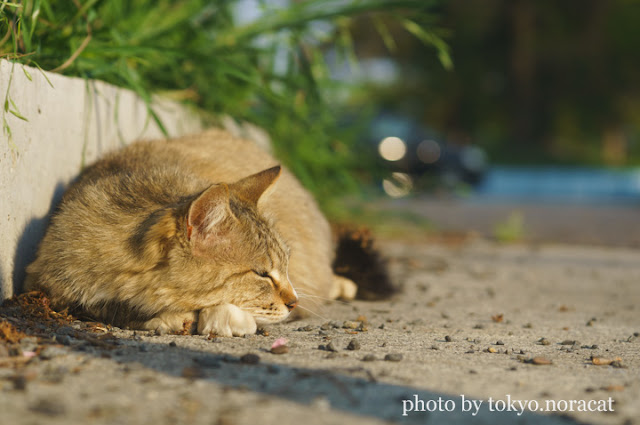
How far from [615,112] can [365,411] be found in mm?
29786

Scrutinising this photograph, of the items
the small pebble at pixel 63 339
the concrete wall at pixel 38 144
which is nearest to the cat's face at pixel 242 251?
the small pebble at pixel 63 339

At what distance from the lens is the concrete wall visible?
3145 mm

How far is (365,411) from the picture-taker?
2.00 meters

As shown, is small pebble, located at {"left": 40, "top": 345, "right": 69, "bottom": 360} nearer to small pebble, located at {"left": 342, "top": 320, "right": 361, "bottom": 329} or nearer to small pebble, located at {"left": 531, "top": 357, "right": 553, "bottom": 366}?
small pebble, located at {"left": 342, "top": 320, "right": 361, "bottom": 329}

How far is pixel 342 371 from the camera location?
7.81 feet

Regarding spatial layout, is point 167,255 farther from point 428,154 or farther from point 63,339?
point 428,154

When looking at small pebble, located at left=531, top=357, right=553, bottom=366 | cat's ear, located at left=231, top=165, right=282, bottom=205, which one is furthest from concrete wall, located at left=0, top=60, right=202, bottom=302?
small pebble, located at left=531, top=357, right=553, bottom=366

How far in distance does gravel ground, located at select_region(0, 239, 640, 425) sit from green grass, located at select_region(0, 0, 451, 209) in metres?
1.77

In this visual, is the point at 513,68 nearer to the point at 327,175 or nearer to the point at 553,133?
the point at 553,133

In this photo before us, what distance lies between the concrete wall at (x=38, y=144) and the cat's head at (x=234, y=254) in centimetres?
96

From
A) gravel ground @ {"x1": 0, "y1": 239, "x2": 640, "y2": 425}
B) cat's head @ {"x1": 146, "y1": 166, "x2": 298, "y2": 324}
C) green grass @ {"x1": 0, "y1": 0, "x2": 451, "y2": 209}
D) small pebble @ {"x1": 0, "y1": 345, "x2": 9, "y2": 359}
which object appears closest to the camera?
gravel ground @ {"x1": 0, "y1": 239, "x2": 640, "y2": 425}

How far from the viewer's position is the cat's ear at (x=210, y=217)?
2.73m

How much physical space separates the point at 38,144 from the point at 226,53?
215cm

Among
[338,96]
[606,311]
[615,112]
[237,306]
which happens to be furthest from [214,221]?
[615,112]
